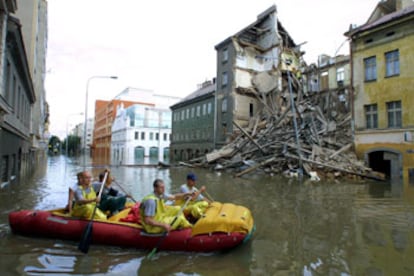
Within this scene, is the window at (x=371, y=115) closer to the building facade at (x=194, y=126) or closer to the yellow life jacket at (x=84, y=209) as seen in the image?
the yellow life jacket at (x=84, y=209)

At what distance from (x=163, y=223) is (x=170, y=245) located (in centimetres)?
42

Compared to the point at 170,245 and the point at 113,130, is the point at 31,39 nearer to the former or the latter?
the point at 170,245

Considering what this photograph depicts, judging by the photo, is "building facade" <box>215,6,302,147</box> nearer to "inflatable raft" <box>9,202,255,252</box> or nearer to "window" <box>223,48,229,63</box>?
"window" <box>223,48,229,63</box>

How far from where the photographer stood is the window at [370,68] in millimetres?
19703

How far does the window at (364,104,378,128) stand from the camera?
19.6 meters

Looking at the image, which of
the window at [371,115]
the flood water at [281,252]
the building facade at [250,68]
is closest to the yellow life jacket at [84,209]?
the flood water at [281,252]

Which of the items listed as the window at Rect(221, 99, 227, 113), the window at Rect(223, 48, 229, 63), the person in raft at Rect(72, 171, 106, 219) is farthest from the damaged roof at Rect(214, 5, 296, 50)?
the person in raft at Rect(72, 171, 106, 219)

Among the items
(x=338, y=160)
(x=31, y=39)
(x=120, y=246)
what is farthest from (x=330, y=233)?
(x=31, y=39)

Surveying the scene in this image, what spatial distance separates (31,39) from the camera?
23.5 m

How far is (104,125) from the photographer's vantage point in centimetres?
8469

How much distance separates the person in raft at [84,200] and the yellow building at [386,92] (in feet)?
56.2

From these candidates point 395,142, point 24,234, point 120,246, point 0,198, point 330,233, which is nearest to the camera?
point 120,246

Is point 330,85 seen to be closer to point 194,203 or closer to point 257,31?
point 257,31

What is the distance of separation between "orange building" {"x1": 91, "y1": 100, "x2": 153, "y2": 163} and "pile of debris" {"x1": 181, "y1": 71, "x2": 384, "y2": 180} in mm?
47894
